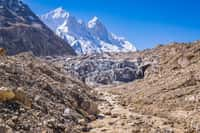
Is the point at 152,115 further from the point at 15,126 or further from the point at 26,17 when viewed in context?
the point at 26,17

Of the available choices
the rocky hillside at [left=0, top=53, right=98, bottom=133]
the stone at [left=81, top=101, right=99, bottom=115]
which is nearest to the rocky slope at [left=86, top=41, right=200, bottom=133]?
the stone at [left=81, top=101, right=99, bottom=115]

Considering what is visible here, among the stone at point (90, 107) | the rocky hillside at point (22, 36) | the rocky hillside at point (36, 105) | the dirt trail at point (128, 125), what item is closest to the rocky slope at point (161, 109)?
the dirt trail at point (128, 125)

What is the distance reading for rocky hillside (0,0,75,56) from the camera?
401ft

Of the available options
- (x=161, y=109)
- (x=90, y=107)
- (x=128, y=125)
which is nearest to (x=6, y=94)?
(x=128, y=125)

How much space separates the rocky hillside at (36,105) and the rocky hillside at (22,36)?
312 feet

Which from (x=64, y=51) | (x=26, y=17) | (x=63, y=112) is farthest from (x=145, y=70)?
(x=26, y=17)

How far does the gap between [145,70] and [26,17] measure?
115070 mm

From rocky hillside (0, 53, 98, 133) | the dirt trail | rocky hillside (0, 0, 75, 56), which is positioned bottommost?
the dirt trail

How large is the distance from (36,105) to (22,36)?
11716cm

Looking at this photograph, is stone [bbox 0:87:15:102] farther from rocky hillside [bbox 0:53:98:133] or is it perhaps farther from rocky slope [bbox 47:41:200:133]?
rocky slope [bbox 47:41:200:133]

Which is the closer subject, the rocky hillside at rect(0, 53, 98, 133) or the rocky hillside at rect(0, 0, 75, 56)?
the rocky hillside at rect(0, 53, 98, 133)

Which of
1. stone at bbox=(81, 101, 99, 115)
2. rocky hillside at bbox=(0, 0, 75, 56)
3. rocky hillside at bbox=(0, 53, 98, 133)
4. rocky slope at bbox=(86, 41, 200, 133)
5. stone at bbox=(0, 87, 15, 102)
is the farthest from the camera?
rocky hillside at bbox=(0, 0, 75, 56)

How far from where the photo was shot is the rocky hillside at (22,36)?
12226 centimetres

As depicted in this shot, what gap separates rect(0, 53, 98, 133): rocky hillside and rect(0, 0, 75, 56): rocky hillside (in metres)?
95.2
